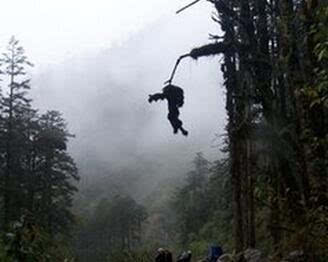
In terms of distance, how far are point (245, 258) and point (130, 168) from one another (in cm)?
18175

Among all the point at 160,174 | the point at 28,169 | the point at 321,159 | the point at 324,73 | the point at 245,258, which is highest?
the point at 160,174

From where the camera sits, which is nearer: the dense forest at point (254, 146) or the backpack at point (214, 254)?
the dense forest at point (254, 146)

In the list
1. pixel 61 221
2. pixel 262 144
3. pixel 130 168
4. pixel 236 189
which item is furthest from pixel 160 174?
→ pixel 262 144

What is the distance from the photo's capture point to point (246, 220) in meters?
19.2

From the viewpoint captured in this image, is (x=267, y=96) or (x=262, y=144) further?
(x=262, y=144)

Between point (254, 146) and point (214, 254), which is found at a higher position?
point (254, 146)

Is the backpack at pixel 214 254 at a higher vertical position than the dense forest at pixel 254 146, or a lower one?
lower

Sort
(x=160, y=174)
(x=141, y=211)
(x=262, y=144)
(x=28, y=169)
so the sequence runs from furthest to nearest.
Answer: (x=160, y=174)
(x=141, y=211)
(x=28, y=169)
(x=262, y=144)

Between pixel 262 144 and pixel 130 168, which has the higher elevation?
pixel 130 168

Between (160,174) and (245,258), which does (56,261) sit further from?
(160,174)

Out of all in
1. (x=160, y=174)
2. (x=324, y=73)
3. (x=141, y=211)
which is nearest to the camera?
(x=324, y=73)

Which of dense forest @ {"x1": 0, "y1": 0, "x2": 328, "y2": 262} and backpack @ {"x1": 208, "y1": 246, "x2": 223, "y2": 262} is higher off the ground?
dense forest @ {"x1": 0, "y1": 0, "x2": 328, "y2": 262}

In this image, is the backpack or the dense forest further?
the backpack

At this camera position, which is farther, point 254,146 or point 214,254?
point 214,254
